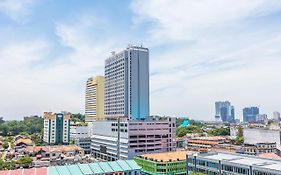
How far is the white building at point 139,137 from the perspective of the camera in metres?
76.2

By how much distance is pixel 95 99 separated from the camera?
15475 cm

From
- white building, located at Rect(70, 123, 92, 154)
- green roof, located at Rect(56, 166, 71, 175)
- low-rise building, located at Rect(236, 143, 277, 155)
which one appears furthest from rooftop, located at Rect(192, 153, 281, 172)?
white building, located at Rect(70, 123, 92, 154)

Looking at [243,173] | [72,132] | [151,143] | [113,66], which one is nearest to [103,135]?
[151,143]

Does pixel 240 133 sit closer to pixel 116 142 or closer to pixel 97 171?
pixel 116 142

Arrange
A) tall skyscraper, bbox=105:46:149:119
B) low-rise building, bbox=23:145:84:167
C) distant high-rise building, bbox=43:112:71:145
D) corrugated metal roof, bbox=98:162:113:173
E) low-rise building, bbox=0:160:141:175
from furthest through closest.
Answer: distant high-rise building, bbox=43:112:71:145, tall skyscraper, bbox=105:46:149:119, low-rise building, bbox=23:145:84:167, corrugated metal roof, bbox=98:162:113:173, low-rise building, bbox=0:160:141:175

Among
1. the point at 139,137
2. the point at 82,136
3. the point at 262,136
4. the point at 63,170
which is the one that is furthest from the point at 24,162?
the point at 262,136

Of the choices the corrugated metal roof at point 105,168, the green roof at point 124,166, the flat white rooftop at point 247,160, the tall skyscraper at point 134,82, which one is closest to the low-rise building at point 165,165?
the flat white rooftop at point 247,160

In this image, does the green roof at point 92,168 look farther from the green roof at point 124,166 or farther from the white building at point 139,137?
the white building at point 139,137

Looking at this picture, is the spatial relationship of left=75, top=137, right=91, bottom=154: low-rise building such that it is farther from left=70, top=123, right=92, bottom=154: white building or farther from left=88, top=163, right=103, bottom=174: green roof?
left=88, top=163, right=103, bottom=174: green roof

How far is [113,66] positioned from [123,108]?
19.5 m

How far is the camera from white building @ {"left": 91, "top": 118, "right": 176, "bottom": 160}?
7625 cm

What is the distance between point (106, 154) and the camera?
8931cm

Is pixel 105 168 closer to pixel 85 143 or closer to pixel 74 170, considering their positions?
pixel 74 170

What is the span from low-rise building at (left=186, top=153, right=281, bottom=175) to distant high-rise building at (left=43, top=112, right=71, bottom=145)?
7122 cm
